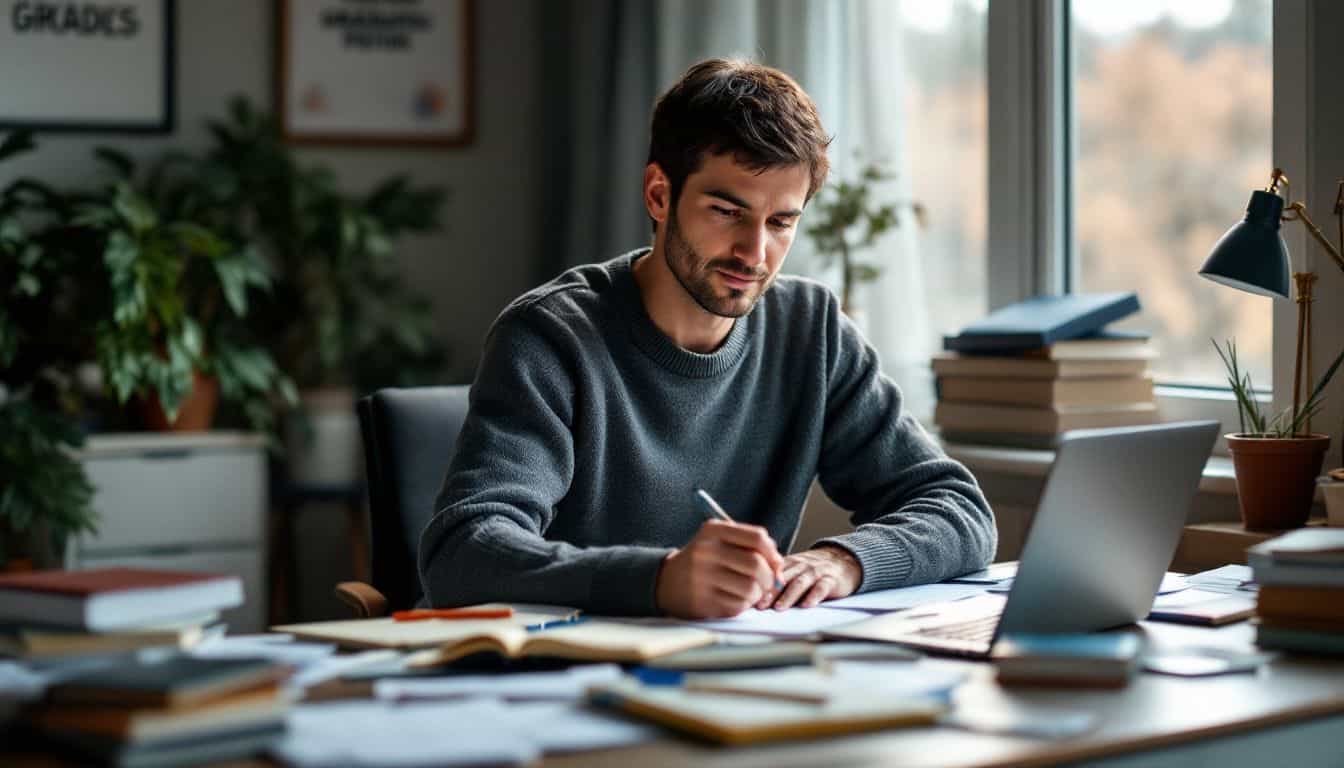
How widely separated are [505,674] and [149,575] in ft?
1.00

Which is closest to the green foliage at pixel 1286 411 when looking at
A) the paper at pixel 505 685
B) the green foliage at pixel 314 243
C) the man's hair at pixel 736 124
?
the man's hair at pixel 736 124

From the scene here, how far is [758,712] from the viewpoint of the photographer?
109 cm

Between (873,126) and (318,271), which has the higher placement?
(873,126)

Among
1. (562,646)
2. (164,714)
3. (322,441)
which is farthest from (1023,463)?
(322,441)

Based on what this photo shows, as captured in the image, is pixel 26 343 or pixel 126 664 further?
pixel 26 343

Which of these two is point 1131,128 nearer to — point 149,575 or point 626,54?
point 626,54

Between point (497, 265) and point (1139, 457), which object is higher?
point (497, 265)

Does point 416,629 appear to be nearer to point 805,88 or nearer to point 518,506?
point 518,506

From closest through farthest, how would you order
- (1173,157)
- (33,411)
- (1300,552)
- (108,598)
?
(108,598) → (1300,552) → (1173,157) → (33,411)

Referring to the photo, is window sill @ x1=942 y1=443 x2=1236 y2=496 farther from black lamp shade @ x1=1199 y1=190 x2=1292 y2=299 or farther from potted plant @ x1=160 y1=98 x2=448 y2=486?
potted plant @ x1=160 y1=98 x2=448 y2=486

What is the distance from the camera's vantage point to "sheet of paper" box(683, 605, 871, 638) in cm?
146

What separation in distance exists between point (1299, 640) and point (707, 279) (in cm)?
81

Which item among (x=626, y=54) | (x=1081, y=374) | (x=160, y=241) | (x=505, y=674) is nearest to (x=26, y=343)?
(x=160, y=241)

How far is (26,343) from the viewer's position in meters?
3.56
